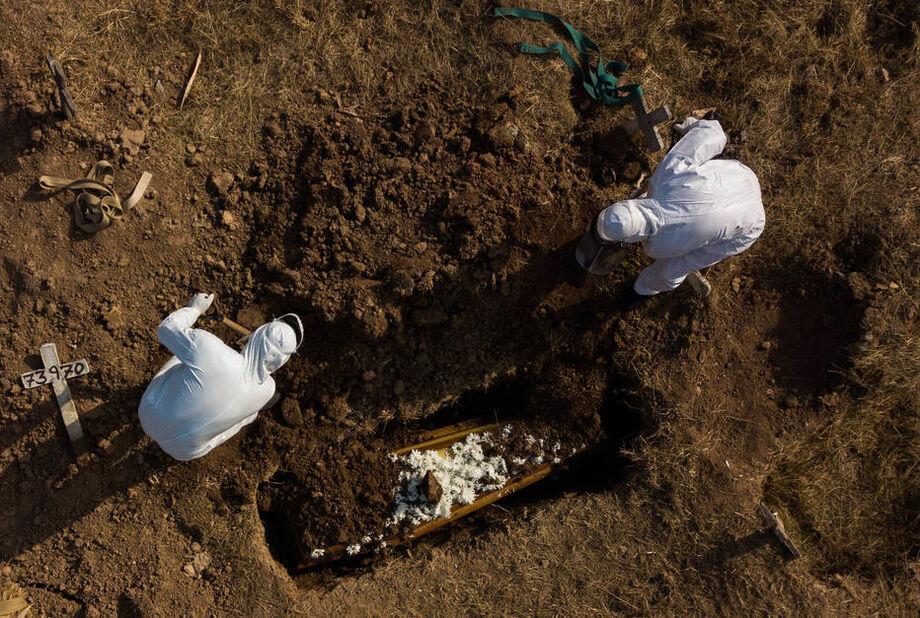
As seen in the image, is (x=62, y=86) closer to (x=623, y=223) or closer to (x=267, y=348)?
(x=267, y=348)

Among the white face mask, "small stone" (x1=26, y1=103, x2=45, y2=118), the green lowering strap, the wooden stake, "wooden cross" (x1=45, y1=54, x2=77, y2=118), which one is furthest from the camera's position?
the green lowering strap

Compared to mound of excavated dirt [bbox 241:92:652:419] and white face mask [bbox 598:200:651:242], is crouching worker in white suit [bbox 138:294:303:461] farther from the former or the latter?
white face mask [bbox 598:200:651:242]

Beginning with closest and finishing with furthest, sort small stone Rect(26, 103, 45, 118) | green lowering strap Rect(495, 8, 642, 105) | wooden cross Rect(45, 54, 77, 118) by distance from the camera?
wooden cross Rect(45, 54, 77, 118) → small stone Rect(26, 103, 45, 118) → green lowering strap Rect(495, 8, 642, 105)

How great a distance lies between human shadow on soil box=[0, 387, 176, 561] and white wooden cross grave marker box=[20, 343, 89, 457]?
0.08 m

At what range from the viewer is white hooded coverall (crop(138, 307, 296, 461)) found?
3043 millimetres

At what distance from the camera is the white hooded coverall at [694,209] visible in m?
3.12

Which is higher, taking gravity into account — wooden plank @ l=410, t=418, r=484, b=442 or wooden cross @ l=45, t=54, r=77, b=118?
wooden cross @ l=45, t=54, r=77, b=118

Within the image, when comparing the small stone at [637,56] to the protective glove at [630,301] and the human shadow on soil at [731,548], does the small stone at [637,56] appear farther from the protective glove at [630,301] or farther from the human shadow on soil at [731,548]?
the human shadow on soil at [731,548]

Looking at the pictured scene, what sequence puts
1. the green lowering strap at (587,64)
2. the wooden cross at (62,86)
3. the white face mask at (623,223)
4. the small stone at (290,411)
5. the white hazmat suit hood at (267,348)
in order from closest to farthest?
the white face mask at (623,223) < the white hazmat suit hood at (267,348) < the wooden cross at (62,86) < the small stone at (290,411) < the green lowering strap at (587,64)

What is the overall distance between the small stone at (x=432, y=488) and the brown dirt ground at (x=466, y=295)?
0.48m

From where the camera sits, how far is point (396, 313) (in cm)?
391

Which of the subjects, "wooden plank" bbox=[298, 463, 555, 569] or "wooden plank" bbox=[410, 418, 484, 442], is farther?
"wooden plank" bbox=[410, 418, 484, 442]

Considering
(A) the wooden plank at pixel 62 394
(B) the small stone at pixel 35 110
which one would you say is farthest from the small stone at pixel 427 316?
(B) the small stone at pixel 35 110

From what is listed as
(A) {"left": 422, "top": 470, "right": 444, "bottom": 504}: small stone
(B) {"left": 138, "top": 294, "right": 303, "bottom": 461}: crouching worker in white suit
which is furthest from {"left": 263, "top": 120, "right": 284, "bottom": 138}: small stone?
(A) {"left": 422, "top": 470, "right": 444, "bottom": 504}: small stone
